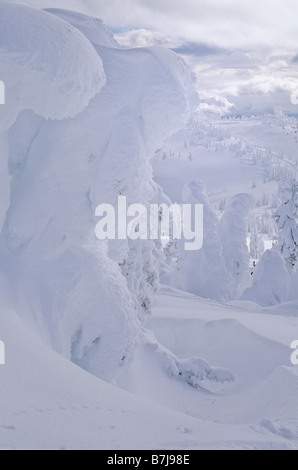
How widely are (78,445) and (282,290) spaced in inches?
958

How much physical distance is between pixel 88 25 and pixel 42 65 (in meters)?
3.26

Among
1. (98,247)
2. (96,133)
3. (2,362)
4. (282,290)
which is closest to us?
(2,362)

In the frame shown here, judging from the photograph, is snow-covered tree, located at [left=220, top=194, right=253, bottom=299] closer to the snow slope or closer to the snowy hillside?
the snowy hillside

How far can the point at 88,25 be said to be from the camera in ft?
27.4

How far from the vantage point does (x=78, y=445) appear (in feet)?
11.8

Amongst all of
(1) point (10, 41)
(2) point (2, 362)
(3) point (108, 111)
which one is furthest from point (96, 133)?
(2) point (2, 362)

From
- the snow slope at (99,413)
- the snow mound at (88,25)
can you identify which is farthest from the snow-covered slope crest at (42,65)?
the snow slope at (99,413)

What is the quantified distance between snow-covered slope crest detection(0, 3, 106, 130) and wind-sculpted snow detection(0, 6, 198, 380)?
0.04 metres

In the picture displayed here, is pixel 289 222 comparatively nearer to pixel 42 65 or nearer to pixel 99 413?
pixel 42 65

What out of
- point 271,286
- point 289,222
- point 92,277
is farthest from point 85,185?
point 289,222

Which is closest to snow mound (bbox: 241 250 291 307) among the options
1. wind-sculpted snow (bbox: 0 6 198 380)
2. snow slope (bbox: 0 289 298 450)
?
snow slope (bbox: 0 289 298 450)

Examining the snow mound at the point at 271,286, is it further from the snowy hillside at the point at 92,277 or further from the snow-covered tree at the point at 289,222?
the snowy hillside at the point at 92,277

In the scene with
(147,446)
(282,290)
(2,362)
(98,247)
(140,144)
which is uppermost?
(140,144)
